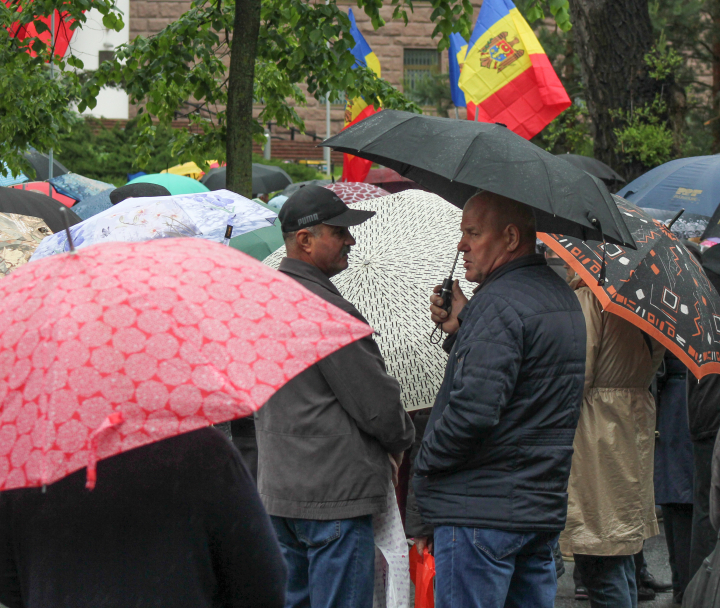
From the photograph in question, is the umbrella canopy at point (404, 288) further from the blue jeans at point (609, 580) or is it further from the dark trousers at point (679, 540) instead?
the dark trousers at point (679, 540)

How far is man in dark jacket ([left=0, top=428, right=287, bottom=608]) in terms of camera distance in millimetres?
1737

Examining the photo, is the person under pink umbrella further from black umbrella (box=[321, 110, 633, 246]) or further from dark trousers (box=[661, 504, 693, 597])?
dark trousers (box=[661, 504, 693, 597])

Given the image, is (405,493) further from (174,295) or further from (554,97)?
(554,97)

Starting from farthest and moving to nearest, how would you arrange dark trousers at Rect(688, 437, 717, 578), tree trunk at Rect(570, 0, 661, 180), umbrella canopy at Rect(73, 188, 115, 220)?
tree trunk at Rect(570, 0, 661, 180) < umbrella canopy at Rect(73, 188, 115, 220) < dark trousers at Rect(688, 437, 717, 578)

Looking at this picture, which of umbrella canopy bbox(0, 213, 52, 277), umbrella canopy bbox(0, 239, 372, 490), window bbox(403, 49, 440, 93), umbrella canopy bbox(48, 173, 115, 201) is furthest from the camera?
window bbox(403, 49, 440, 93)

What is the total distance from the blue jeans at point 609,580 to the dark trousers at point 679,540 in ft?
2.99

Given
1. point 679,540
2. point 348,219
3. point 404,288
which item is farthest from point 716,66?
point 348,219

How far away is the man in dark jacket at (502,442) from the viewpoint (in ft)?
8.84

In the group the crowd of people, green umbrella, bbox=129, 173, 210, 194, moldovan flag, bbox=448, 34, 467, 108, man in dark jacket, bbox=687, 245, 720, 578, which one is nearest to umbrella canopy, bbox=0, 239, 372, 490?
the crowd of people

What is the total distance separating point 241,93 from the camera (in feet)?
18.2

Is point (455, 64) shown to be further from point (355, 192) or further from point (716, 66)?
point (716, 66)

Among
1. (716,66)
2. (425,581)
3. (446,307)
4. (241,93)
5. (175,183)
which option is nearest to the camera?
(425,581)

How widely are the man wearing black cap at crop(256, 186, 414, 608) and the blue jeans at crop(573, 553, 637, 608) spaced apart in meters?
1.24

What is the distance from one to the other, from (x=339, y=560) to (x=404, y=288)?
1.08 m
